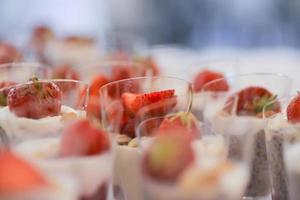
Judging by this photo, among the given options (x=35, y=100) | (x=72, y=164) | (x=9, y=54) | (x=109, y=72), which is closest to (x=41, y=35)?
(x=9, y=54)

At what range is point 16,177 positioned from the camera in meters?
0.73

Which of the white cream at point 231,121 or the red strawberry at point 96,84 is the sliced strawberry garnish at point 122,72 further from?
the white cream at point 231,121

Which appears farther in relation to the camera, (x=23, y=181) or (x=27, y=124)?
(x=27, y=124)

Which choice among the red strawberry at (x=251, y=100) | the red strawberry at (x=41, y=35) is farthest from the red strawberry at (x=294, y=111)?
the red strawberry at (x=41, y=35)

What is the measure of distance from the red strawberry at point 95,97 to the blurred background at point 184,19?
6.13 ft

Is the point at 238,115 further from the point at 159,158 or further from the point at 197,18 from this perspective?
the point at 197,18

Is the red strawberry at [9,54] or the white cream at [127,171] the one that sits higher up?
the red strawberry at [9,54]

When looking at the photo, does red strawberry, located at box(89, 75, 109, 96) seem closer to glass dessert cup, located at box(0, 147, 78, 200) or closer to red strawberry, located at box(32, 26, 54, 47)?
glass dessert cup, located at box(0, 147, 78, 200)

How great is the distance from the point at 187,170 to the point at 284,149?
0.28 meters

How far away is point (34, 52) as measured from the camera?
6.54 feet

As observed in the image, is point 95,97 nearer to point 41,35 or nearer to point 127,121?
point 127,121

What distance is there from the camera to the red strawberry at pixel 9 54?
1643 millimetres

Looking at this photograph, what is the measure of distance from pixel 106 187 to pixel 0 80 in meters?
0.53

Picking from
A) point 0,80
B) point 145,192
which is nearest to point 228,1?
point 0,80
